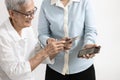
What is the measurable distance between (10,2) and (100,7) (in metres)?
1.36

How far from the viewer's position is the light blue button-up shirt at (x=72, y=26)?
171 cm

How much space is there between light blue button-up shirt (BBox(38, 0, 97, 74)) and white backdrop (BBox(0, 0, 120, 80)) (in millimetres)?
561

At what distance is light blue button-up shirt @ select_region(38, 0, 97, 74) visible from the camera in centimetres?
171

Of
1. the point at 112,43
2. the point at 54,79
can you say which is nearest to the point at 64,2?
the point at 54,79

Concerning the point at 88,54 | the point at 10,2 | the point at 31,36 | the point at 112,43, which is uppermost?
the point at 10,2

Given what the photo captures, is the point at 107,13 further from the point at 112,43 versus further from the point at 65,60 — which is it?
the point at 65,60

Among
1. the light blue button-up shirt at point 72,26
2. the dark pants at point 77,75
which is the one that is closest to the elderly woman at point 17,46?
the light blue button-up shirt at point 72,26

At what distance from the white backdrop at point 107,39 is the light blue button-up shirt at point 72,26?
0.56 meters

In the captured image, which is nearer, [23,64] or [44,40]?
[23,64]

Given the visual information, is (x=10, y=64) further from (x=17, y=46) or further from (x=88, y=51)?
(x=88, y=51)

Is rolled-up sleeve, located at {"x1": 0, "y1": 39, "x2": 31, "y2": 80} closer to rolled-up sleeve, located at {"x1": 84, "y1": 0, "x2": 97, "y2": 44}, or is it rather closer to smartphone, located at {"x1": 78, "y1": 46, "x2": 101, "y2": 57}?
smartphone, located at {"x1": 78, "y1": 46, "x2": 101, "y2": 57}

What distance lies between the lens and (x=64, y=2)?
68.9 inches

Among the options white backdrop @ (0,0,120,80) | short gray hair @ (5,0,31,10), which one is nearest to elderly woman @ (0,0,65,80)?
short gray hair @ (5,0,31,10)

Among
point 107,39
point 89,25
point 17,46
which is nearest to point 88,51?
point 89,25
